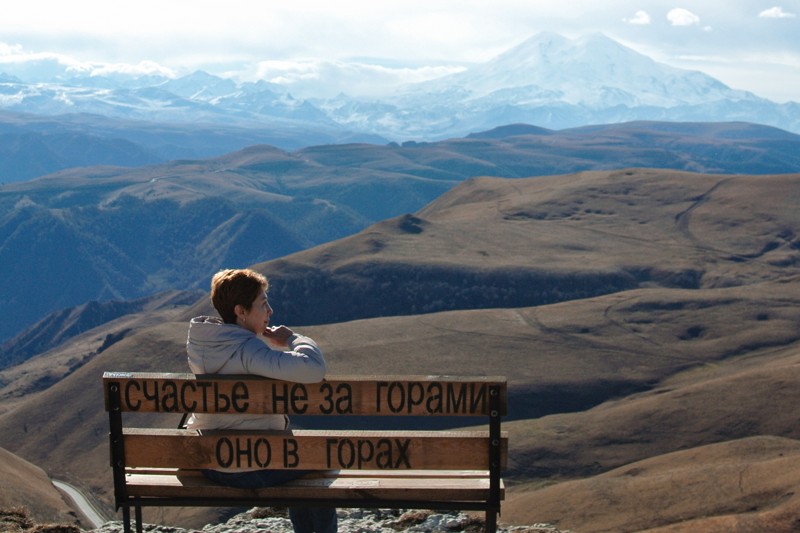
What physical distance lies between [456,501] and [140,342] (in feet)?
363

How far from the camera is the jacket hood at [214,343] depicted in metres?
8.88

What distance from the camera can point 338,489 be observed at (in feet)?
29.7

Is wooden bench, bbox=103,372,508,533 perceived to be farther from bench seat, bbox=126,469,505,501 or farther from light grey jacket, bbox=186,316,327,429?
light grey jacket, bbox=186,316,327,429

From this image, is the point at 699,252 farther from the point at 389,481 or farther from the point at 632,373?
the point at 389,481

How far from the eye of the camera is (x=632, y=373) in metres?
100

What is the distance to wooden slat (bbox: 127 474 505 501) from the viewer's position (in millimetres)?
9047

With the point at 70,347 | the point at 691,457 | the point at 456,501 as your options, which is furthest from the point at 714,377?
the point at 70,347

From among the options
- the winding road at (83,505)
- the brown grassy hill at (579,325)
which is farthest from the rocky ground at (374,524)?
the winding road at (83,505)

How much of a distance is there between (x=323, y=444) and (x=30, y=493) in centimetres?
5424

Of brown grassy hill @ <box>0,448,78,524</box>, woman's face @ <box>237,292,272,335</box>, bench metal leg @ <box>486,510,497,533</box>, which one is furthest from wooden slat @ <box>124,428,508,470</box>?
brown grassy hill @ <box>0,448,78,524</box>

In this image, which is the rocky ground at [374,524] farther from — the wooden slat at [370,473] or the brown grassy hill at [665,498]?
the brown grassy hill at [665,498]

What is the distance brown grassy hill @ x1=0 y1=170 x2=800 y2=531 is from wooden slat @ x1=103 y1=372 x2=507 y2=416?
38.9 metres

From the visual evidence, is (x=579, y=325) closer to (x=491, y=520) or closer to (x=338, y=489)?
(x=491, y=520)

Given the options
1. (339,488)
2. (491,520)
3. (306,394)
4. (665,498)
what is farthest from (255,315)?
(665,498)
